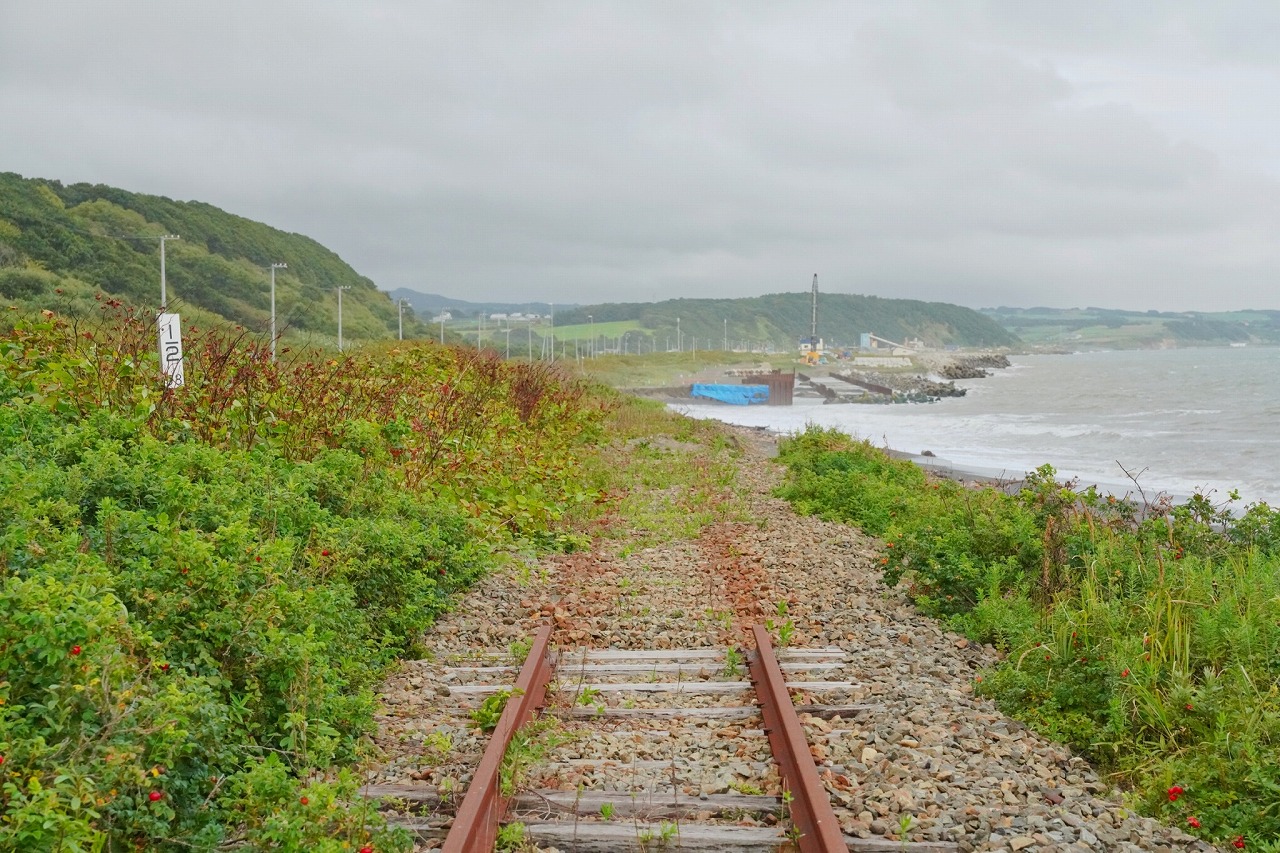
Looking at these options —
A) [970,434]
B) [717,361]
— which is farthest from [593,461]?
[717,361]

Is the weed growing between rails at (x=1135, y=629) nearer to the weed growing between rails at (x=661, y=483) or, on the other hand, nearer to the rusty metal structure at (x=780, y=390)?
the weed growing between rails at (x=661, y=483)

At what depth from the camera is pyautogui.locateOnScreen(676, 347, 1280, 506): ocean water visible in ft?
91.4

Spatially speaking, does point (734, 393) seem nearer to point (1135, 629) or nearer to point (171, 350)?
point (171, 350)

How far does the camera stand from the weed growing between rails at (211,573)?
3.71 meters

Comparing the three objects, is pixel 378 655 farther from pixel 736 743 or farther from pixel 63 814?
pixel 63 814

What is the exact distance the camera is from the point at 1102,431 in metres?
43.8

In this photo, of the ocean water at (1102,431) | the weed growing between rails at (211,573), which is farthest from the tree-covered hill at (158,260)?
the ocean water at (1102,431)

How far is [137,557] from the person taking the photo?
17.6 ft

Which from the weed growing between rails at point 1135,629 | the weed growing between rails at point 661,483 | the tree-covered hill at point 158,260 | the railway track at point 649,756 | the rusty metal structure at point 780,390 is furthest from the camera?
the rusty metal structure at point 780,390

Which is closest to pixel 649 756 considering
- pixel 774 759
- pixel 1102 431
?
pixel 774 759

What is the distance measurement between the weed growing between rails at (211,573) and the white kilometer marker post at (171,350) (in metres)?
0.15

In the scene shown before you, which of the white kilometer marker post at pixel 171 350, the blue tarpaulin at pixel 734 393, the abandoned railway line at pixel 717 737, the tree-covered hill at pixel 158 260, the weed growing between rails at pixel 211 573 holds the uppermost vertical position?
the tree-covered hill at pixel 158 260

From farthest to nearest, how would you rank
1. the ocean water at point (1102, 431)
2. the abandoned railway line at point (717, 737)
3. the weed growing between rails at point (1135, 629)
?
the ocean water at point (1102, 431) < the weed growing between rails at point (1135, 629) < the abandoned railway line at point (717, 737)

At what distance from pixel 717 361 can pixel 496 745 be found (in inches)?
5149
